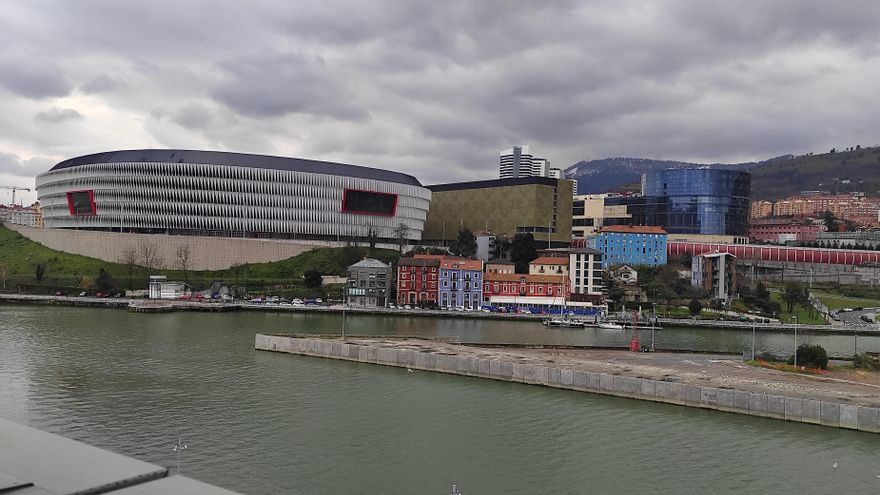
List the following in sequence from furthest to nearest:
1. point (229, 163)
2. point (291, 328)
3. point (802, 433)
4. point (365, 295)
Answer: point (229, 163) → point (365, 295) → point (291, 328) → point (802, 433)

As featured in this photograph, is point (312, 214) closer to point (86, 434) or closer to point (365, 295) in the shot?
point (365, 295)

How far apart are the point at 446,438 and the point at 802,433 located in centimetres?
1688

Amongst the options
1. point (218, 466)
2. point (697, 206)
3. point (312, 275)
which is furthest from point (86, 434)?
point (697, 206)

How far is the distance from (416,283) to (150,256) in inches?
1940

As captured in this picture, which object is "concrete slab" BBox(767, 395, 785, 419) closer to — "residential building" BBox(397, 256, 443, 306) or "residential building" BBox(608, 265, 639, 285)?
"residential building" BBox(397, 256, 443, 306)

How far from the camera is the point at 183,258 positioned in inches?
4646

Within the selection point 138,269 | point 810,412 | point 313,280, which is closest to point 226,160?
point 138,269

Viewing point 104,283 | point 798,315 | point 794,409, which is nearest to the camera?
point 794,409

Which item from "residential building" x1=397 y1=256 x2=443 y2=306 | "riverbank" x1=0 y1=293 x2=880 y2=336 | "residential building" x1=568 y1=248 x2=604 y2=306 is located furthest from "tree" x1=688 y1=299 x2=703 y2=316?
"residential building" x1=397 y1=256 x2=443 y2=306

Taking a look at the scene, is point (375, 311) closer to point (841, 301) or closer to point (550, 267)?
point (550, 267)

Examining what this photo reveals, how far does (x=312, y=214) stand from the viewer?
14038cm

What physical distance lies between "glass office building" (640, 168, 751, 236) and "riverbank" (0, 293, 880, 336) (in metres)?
80.9

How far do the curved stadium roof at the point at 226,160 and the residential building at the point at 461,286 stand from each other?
50.0 metres

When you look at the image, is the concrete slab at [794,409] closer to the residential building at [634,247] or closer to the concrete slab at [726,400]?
the concrete slab at [726,400]
